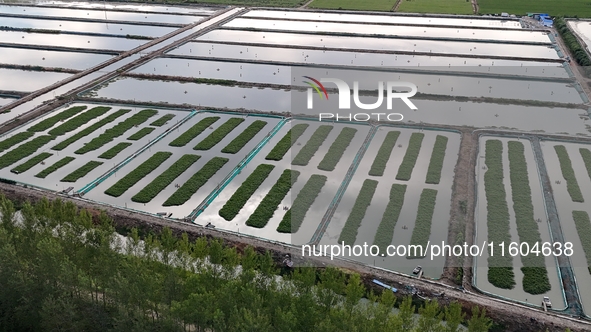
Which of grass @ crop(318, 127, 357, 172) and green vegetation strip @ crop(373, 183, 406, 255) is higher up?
grass @ crop(318, 127, 357, 172)

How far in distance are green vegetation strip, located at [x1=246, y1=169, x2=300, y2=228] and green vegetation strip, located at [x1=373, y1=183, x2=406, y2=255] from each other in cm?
377

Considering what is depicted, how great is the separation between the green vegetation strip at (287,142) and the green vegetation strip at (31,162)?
939cm

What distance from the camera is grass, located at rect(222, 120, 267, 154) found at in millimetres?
21917

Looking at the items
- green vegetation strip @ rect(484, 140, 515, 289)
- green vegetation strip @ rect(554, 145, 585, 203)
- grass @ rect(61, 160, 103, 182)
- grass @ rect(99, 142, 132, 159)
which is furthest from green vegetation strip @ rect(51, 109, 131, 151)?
green vegetation strip @ rect(554, 145, 585, 203)

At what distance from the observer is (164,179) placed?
64.2 feet

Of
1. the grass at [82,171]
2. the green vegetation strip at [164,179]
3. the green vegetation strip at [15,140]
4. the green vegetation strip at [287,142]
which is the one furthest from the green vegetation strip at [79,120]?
the green vegetation strip at [287,142]

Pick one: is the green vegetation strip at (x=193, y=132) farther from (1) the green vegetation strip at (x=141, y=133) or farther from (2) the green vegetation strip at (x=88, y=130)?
(2) the green vegetation strip at (x=88, y=130)

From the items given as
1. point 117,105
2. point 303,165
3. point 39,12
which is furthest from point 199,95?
point 39,12

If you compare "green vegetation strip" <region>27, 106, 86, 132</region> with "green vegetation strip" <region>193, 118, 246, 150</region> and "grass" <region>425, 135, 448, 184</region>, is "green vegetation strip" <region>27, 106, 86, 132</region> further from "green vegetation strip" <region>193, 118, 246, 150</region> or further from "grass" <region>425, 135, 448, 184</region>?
"grass" <region>425, 135, 448, 184</region>

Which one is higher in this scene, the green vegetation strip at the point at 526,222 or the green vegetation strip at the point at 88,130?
the green vegetation strip at the point at 88,130

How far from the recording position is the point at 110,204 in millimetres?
18203

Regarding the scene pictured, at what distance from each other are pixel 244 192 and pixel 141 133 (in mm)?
7294

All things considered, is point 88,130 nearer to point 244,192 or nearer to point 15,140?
point 15,140

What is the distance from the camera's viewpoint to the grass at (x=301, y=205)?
1702 centimetres
